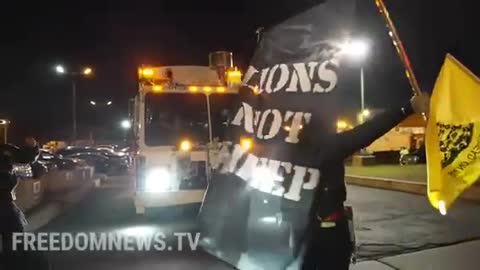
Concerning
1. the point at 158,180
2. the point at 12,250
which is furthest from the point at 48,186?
the point at 12,250

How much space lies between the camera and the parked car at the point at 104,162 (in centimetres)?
3350

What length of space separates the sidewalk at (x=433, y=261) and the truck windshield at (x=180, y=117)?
4.15 meters

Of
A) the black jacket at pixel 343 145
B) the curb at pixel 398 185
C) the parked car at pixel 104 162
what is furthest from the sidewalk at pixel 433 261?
the parked car at pixel 104 162

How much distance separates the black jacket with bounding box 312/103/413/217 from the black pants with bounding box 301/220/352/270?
0.47 ft

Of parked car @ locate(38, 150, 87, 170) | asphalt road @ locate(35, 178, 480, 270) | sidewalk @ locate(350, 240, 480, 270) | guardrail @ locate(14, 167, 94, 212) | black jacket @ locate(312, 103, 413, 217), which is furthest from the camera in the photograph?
parked car @ locate(38, 150, 87, 170)

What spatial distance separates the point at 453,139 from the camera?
4.39 m

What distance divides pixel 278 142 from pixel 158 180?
345 inches

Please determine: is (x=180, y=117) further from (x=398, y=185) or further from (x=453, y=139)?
(x=398, y=185)

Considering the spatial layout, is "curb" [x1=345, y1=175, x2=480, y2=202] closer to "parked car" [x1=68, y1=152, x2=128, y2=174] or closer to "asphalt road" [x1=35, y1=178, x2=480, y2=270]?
"asphalt road" [x1=35, y1=178, x2=480, y2=270]

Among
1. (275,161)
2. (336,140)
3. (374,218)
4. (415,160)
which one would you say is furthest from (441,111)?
(415,160)

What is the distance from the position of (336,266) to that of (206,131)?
819cm

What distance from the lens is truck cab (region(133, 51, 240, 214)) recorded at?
1276cm

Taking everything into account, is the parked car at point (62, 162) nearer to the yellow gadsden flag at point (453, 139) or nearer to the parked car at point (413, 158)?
the parked car at point (413, 158)

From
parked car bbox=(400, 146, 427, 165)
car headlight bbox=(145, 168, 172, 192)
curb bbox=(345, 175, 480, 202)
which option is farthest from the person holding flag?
parked car bbox=(400, 146, 427, 165)
